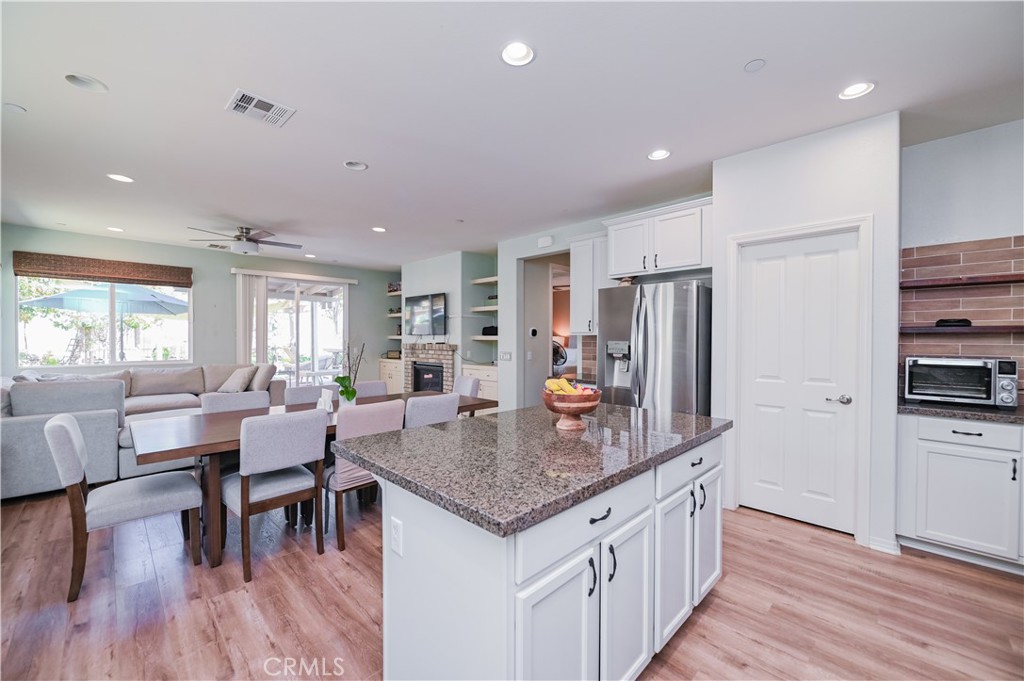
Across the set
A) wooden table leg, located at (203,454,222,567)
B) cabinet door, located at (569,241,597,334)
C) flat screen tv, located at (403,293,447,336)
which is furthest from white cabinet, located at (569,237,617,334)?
wooden table leg, located at (203,454,222,567)

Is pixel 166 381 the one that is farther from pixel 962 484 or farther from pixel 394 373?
pixel 962 484

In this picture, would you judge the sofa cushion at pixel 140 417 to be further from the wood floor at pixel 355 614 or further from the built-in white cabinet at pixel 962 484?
the built-in white cabinet at pixel 962 484

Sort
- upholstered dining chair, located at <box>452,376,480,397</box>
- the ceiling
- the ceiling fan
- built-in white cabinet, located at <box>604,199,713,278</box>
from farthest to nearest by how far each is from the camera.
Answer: the ceiling fan < upholstered dining chair, located at <box>452,376,480,397</box> < built-in white cabinet, located at <box>604,199,713,278</box> < the ceiling

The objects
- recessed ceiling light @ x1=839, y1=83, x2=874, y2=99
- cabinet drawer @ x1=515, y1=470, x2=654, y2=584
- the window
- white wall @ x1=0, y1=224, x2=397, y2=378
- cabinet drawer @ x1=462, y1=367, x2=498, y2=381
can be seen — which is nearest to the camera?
cabinet drawer @ x1=515, y1=470, x2=654, y2=584

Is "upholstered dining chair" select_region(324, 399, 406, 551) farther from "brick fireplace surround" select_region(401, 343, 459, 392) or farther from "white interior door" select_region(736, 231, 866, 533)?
"brick fireplace surround" select_region(401, 343, 459, 392)

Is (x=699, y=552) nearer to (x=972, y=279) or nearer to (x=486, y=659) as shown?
(x=486, y=659)

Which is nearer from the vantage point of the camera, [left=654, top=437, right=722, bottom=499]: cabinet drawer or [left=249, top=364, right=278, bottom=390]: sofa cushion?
[left=654, top=437, right=722, bottom=499]: cabinet drawer

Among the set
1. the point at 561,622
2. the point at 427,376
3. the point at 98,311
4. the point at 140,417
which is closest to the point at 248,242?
the point at 140,417

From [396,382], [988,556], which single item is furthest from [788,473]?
[396,382]

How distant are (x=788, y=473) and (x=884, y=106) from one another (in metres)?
2.31

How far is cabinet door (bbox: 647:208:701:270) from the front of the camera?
11.2ft

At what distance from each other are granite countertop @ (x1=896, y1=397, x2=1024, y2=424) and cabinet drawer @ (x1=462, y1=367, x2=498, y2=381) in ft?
14.1

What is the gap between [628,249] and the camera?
12.7 ft

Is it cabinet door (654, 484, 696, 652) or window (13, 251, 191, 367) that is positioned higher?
window (13, 251, 191, 367)
